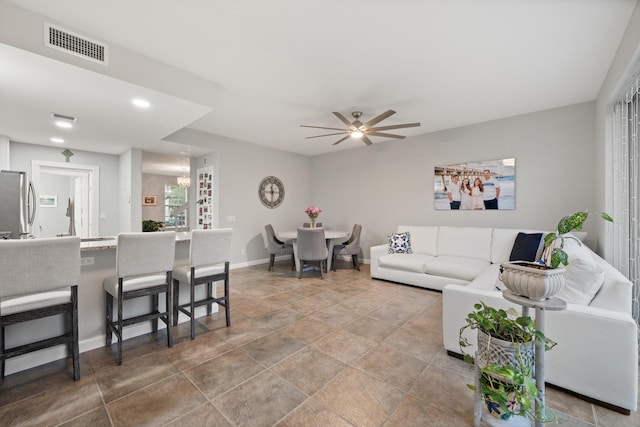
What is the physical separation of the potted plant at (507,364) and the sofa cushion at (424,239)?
10.6 ft

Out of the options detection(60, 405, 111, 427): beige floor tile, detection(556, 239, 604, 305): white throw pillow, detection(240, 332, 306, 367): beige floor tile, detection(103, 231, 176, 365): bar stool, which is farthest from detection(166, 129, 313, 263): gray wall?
detection(556, 239, 604, 305): white throw pillow

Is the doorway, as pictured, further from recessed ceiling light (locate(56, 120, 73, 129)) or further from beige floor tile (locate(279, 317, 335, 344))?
beige floor tile (locate(279, 317, 335, 344))

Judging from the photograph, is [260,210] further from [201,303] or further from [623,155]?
[623,155]

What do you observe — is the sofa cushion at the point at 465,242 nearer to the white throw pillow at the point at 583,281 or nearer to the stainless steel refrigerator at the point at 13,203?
the white throw pillow at the point at 583,281

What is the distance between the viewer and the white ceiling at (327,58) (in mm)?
1971

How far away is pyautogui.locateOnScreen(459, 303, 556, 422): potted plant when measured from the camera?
125 cm

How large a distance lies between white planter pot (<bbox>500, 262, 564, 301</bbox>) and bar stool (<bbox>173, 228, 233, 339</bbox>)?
243 cm

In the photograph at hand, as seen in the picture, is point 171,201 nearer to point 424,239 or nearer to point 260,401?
point 424,239

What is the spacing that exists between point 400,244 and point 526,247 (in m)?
1.84

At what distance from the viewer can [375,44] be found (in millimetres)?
2375

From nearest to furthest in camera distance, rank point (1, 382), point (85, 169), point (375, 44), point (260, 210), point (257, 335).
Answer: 1. point (1, 382)
2. point (375, 44)
3. point (257, 335)
4. point (85, 169)
5. point (260, 210)

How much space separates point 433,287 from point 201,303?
10.5 ft

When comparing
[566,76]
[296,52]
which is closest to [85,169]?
[296,52]

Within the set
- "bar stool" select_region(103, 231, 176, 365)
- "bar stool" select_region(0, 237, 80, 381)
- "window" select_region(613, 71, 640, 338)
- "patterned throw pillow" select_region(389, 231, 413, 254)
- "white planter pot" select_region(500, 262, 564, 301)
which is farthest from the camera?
"patterned throw pillow" select_region(389, 231, 413, 254)
